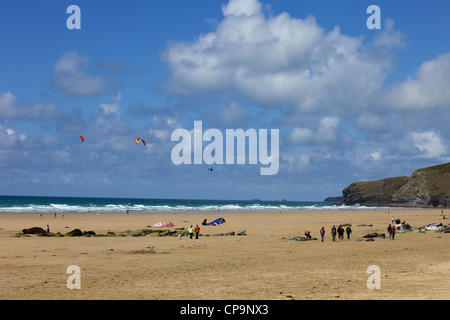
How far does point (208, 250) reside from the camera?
96.6 ft

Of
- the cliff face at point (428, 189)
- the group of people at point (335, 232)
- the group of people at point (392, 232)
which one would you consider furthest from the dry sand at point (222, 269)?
the cliff face at point (428, 189)

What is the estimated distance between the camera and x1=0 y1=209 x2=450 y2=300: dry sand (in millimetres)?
15172

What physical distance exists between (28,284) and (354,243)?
2492cm

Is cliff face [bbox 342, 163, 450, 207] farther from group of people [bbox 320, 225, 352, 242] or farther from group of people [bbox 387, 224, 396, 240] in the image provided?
group of people [bbox 320, 225, 352, 242]

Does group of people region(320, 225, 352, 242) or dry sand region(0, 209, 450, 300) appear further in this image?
group of people region(320, 225, 352, 242)

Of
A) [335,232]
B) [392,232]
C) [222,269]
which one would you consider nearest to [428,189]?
[392,232]

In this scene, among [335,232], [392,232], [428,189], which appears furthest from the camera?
A: [428,189]

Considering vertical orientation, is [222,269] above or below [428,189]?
below

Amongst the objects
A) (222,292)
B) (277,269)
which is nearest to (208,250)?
(277,269)

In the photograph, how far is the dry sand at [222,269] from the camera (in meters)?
15.2

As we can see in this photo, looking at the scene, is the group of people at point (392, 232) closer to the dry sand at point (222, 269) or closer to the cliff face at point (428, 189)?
the dry sand at point (222, 269)

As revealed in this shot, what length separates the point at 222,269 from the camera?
20922 mm

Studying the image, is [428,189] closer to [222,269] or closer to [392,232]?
[392,232]

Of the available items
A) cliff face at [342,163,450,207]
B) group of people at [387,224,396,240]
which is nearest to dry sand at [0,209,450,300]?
group of people at [387,224,396,240]
